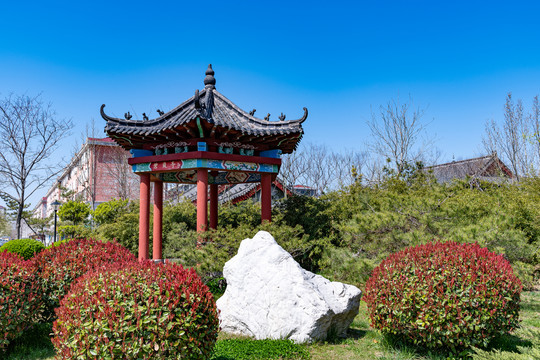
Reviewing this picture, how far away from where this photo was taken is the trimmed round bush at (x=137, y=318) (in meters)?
2.88

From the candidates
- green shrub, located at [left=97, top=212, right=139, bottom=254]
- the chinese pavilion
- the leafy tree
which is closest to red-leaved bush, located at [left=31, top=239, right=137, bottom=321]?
the chinese pavilion

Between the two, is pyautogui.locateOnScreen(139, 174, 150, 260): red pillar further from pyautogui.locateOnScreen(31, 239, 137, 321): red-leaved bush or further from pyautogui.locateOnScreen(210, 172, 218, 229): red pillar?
pyautogui.locateOnScreen(31, 239, 137, 321): red-leaved bush

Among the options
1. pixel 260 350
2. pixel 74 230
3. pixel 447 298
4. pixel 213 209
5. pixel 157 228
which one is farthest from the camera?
pixel 74 230

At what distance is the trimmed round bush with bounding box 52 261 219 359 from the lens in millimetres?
2881

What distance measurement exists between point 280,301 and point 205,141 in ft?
14.2

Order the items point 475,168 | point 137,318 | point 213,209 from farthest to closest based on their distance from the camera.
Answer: point 475,168
point 213,209
point 137,318

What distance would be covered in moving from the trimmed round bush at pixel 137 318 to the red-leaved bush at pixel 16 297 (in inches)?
57.1

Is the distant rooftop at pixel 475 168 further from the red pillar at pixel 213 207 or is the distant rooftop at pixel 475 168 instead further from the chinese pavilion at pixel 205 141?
the chinese pavilion at pixel 205 141

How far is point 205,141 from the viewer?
26.1ft

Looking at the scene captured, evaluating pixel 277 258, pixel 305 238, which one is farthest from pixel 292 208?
pixel 277 258

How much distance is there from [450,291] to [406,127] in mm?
17138

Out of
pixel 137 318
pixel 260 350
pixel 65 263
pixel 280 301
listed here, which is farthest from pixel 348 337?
pixel 65 263

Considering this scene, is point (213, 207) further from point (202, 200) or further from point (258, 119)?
point (258, 119)

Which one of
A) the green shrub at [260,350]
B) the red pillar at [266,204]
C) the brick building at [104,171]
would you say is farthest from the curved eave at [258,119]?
the brick building at [104,171]
